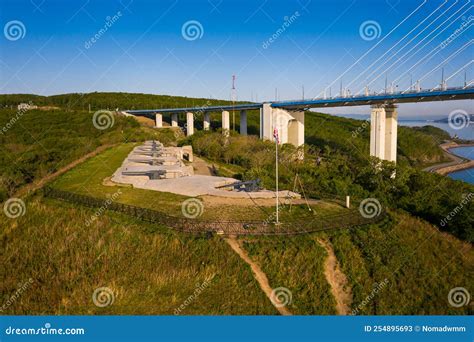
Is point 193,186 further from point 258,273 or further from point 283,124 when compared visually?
point 283,124

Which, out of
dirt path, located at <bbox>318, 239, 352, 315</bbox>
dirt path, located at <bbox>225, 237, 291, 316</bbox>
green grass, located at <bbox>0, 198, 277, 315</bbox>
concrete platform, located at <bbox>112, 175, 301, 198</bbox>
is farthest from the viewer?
concrete platform, located at <bbox>112, 175, 301, 198</bbox>

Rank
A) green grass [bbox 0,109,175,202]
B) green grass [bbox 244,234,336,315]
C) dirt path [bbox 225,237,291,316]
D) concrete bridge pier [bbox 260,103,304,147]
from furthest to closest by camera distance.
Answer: concrete bridge pier [bbox 260,103,304,147]
green grass [bbox 0,109,175,202]
green grass [bbox 244,234,336,315]
dirt path [bbox 225,237,291,316]

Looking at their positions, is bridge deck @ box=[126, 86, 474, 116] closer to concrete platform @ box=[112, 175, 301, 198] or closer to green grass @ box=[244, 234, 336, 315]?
concrete platform @ box=[112, 175, 301, 198]

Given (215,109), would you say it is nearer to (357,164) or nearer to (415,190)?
(357,164)

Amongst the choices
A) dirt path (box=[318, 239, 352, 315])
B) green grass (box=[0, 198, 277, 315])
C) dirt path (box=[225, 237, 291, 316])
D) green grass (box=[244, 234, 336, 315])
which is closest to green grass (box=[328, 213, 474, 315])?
dirt path (box=[318, 239, 352, 315])

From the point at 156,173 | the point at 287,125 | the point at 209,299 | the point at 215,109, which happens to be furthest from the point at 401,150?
the point at 209,299

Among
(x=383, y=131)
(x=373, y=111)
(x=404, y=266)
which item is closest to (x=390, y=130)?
(x=383, y=131)

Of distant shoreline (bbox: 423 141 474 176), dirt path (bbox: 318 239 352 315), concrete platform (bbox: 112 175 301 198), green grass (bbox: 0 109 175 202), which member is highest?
green grass (bbox: 0 109 175 202)
